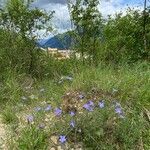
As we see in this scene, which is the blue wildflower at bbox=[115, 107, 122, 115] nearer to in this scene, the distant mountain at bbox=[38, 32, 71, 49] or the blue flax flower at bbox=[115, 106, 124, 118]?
the blue flax flower at bbox=[115, 106, 124, 118]

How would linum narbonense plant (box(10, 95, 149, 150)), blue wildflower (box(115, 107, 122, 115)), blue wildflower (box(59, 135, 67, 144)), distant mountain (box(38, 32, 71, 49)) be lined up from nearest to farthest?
blue wildflower (box(59, 135, 67, 144))
linum narbonense plant (box(10, 95, 149, 150))
blue wildflower (box(115, 107, 122, 115))
distant mountain (box(38, 32, 71, 49))

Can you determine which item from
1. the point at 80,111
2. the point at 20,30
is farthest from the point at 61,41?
the point at 80,111

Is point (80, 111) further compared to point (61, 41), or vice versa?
point (61, 41)

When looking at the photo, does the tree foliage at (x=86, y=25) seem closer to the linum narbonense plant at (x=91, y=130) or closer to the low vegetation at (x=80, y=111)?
the low vegetation at (x=80, y=111)

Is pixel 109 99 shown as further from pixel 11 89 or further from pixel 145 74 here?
pixel 11 89

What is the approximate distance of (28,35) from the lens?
12.6m

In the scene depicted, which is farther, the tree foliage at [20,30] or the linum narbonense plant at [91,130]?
the tree foliage at [20,30]

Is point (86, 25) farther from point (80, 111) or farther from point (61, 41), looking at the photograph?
point (80, 111)

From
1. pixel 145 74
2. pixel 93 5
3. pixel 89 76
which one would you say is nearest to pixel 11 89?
pixel 89 76

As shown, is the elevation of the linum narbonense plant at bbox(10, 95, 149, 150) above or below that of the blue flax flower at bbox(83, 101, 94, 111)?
below

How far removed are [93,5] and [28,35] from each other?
2.07 meters


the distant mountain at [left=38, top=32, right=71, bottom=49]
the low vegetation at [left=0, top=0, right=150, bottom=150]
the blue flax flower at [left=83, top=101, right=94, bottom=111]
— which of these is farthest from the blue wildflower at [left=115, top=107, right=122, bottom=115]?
the distant mountain at [left=38, top=32, right=71, bottom=49]

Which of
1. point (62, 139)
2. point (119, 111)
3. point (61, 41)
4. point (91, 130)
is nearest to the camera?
point (62, 139)

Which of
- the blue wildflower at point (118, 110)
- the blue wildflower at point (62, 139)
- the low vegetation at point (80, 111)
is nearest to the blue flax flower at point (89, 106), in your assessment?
the low vegetation at point (80, 111)
